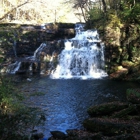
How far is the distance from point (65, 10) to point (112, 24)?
1082 inches

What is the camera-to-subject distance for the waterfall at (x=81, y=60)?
2400cm

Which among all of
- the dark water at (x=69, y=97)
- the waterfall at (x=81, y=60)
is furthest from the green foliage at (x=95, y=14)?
the dark water at (x=69, y=97)

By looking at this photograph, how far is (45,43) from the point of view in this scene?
94.3 feet

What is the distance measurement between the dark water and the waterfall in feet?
9.16

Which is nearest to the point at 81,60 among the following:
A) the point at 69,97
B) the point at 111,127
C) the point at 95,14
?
the point at 69,97

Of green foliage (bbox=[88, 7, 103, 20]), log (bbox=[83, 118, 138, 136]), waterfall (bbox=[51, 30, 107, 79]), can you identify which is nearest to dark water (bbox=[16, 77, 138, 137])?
log (bbox=[83, 118, 138, 136])

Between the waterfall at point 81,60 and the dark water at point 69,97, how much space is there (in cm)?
279

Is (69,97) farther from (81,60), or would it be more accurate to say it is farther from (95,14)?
(95,14)

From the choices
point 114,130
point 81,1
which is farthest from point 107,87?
point 81,1

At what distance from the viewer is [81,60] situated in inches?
990

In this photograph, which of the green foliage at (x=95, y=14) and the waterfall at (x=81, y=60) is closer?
the waterfall at (x=81, y=60)

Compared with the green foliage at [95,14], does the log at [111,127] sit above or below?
below

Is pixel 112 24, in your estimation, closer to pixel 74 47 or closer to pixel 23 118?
pixel 74 47

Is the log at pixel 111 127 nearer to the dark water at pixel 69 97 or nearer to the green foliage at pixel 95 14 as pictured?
the dark water at pixel 69 97
